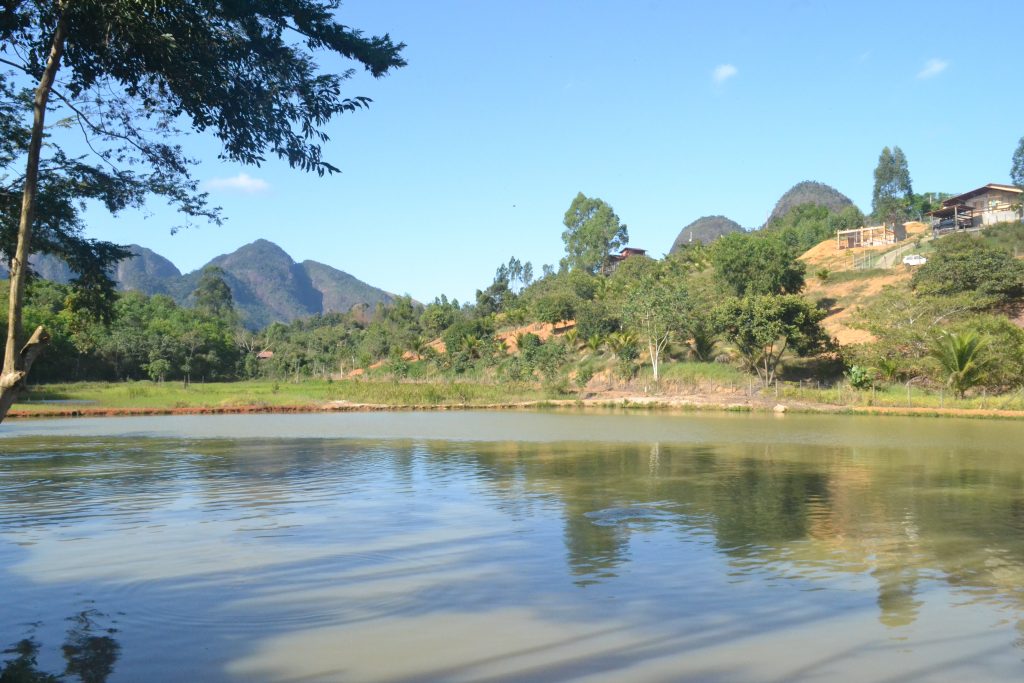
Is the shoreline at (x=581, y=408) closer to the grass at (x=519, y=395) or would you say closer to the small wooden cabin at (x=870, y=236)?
the grass at (x=519, y=395)

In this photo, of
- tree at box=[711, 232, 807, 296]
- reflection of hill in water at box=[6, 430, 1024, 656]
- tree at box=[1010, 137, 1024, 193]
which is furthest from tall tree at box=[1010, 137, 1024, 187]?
reflection of hill in water at box=[6, 430, 1024, 656]

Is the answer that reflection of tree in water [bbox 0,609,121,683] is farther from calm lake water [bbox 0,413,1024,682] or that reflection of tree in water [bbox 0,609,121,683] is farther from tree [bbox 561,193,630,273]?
tree [bbox 561,193,630,273]

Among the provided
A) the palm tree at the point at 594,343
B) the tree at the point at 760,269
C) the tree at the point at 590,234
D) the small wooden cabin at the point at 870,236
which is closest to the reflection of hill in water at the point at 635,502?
the palm tree at the point at 594,343

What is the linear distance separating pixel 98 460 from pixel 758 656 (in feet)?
54.1

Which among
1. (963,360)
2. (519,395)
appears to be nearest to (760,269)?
(519,395)

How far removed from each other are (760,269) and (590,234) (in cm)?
4361

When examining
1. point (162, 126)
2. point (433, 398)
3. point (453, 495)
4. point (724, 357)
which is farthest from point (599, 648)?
point (724, 357)

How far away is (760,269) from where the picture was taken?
55.1 m

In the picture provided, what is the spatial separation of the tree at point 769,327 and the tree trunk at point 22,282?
3886 cm

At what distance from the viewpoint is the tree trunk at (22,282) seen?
509 cm

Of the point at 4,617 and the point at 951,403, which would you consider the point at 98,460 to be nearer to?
the point at 4,617

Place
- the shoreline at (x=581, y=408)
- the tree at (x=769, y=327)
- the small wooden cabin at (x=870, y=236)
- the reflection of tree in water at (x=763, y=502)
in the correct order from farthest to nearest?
the small wooden cabin at (x=870, y=236) → the tree at (x=769, y=327) → the shoreline at (x=581, y=408) → the reflection of tree in water at (x=763, y=502)

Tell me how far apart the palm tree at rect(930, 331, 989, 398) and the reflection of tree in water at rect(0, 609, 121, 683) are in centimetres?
3495

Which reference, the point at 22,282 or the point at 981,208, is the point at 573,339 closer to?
the point at 981,208
